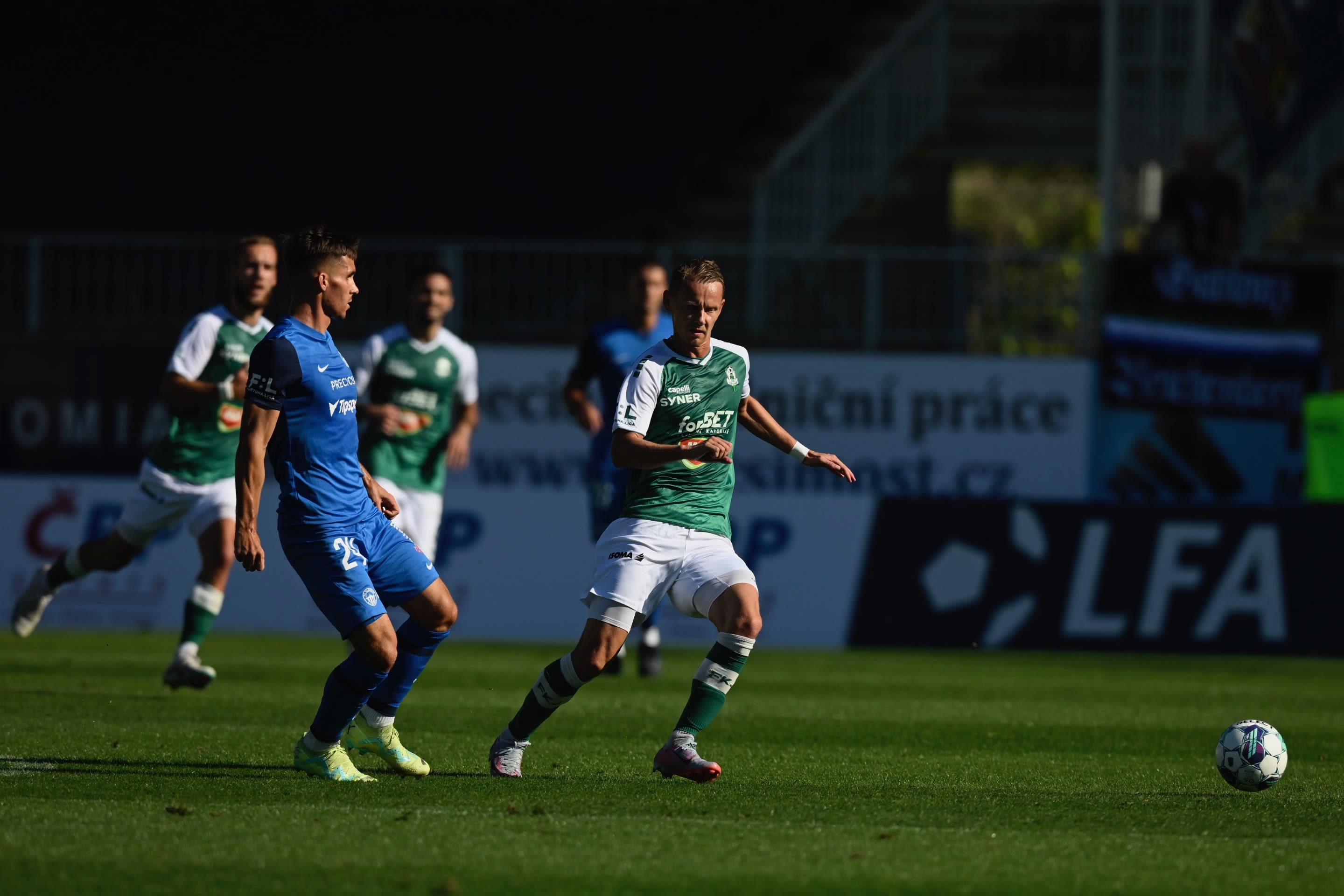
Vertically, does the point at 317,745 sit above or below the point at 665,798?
above

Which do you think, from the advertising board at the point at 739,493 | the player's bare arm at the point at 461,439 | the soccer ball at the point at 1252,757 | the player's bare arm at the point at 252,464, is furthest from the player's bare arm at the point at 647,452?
the advertising board at the point at 739,493

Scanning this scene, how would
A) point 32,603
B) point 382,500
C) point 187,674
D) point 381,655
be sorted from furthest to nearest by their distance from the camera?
1. point 32,603
2. point 187,674
3. point 382,500
4. point 381,655

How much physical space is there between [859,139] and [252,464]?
1617 centimetres

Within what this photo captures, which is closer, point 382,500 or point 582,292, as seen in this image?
point 382,500

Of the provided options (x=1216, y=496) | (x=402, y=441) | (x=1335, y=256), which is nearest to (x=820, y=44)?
(x=1335, y=256)

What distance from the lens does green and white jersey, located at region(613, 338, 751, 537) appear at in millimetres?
7410

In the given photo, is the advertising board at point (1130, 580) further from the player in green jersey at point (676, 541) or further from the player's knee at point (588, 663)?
the player's knee at point (588, 663)

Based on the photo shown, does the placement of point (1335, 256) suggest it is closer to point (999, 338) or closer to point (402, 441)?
point (999, 338)

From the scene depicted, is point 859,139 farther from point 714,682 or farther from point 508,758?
point 508,758

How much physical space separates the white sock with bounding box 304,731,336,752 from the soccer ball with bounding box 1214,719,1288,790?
3468 millimetres

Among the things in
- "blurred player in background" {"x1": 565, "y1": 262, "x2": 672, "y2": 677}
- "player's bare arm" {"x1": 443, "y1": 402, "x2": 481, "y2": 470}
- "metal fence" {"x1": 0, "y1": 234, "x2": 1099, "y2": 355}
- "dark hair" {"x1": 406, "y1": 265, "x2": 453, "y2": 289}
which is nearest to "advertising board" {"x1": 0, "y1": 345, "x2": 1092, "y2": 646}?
"metal fence" {"x1": 0, "y1": 234, "x2": 1099, "y2": 355}

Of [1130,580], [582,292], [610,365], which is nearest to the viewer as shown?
[610,365]

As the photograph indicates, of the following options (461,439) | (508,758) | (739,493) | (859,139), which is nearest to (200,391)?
(461,439)

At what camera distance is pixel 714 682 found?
747cm
